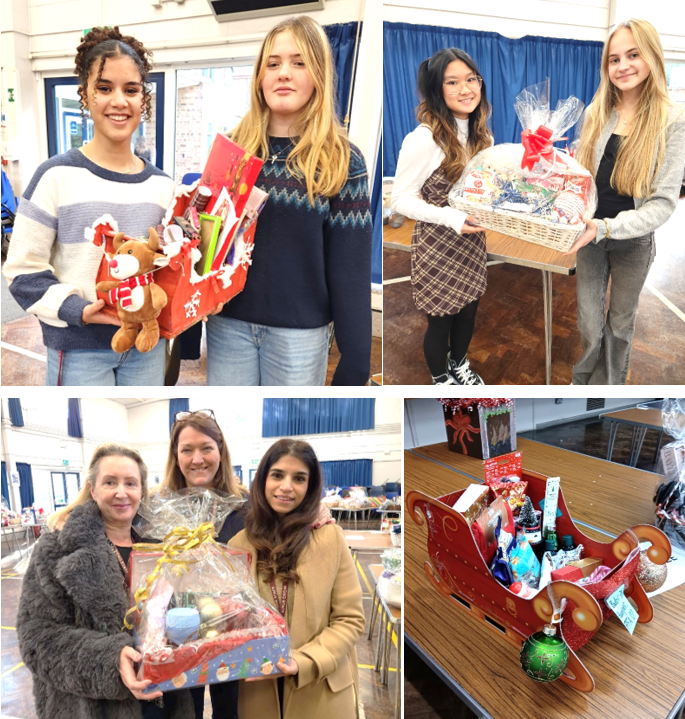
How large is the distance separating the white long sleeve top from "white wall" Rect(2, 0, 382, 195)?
0.29ft

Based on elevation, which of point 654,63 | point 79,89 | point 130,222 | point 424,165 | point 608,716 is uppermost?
point 654,63

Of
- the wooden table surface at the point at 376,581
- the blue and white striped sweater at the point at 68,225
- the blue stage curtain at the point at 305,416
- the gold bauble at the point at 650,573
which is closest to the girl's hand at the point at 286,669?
the wooden table surface at the point at 376,581

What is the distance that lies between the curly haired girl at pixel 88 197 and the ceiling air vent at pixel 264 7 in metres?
0.26

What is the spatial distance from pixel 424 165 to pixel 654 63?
668 millimetres

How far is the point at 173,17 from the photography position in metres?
1.53

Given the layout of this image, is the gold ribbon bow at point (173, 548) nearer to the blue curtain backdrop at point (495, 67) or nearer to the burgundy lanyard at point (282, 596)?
the burgundy lanyard at point (282, 596)

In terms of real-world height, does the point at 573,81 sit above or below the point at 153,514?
above

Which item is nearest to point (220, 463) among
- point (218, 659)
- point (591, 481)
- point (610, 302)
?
point (218, 659)

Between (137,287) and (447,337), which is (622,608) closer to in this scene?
(447,337)

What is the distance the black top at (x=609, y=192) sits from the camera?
156cm

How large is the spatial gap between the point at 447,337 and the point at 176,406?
80cm

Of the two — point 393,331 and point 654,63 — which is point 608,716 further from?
point 654,63

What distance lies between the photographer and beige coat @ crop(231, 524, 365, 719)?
59.8 inches

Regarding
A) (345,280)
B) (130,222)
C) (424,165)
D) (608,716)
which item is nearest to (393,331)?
(345,280)
